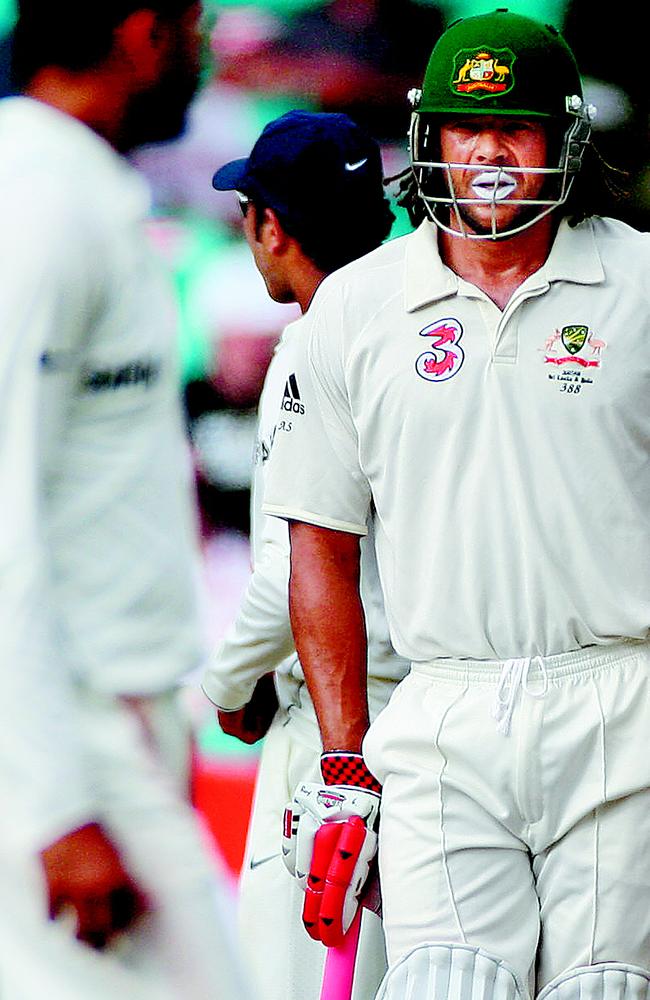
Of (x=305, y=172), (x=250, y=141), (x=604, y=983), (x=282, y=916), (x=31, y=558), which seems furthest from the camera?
(x=250, y=141)

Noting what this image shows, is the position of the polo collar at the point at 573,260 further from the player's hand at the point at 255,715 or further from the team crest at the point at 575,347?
the player's hand at the point at 255,715

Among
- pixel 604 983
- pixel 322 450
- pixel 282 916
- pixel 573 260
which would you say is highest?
pixel 573 260

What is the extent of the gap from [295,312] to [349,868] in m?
1.18

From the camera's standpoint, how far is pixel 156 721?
6.04 feet

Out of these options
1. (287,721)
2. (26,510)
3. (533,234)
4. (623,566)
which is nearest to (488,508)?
(623,566)

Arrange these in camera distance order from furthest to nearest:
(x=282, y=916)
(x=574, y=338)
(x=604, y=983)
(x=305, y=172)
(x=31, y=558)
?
(x=305, y=172) < (x=282, y=916) < (x=574, y=338) < (x=604, y=983) < (x=31, y=558)

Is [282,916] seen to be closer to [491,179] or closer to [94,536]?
[491,179]

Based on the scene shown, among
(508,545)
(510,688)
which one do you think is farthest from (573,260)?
(510,688)

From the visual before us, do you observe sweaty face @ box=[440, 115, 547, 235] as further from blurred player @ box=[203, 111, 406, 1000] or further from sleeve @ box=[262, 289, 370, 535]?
blurred player @ box=[203, 111, 406, 1000]

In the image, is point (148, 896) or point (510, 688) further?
point (510, 688)

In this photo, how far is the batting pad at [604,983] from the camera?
248cm

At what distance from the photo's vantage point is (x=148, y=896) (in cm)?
176

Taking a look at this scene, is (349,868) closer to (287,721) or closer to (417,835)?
(417,835)

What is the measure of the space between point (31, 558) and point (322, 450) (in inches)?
44.1
